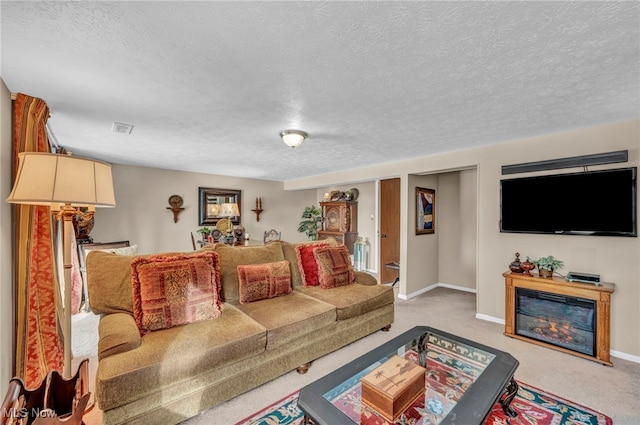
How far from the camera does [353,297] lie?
2730 millimetres

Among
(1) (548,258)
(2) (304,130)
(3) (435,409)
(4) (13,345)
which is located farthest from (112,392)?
(1) (548,258)

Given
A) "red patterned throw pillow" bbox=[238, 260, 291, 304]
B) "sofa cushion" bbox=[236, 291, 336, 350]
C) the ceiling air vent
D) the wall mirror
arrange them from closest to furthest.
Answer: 1. "sofa cushion" bbox=[236, 291, 336, 350]
2. "red patterned throw pillow" bbox=[238, 260, 291, 304]
3. the ceiling air vent
4. the wall mirror

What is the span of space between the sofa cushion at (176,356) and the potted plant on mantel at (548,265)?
9.36 feet

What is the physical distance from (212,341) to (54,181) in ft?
4.22

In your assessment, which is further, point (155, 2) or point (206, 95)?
point (206, 95)

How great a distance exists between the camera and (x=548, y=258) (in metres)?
2.84

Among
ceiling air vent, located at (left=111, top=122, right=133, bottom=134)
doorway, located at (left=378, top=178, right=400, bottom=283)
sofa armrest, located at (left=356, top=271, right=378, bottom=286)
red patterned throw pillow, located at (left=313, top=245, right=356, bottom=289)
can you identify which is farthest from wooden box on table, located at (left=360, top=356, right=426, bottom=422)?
doorway, located at (left=378, top=178, right=400, bottom=283)

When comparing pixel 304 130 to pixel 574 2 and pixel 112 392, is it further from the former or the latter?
pixel 112 392

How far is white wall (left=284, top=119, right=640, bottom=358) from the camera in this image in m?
2.48

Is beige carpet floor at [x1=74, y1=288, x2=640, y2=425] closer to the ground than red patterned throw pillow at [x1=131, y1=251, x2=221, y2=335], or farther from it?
closer to the ground

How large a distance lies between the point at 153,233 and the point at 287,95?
447cm

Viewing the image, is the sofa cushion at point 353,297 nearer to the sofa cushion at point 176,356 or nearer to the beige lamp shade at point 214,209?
the sofa cushion at point 176,356

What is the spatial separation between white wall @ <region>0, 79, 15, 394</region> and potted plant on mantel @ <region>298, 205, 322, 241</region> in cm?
542

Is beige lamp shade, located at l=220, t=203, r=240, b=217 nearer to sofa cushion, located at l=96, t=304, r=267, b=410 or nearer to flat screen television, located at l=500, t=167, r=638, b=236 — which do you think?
sofa cushion, located at l=96, t=304, r=267, b=410
